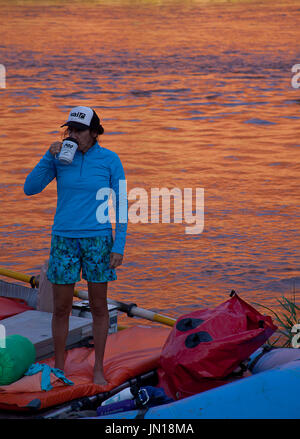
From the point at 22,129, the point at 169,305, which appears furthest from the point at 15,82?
the point at 169,305

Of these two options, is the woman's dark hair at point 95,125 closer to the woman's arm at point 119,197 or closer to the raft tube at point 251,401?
the woman's arm at point 119,197

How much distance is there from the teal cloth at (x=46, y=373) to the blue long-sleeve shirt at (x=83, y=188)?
0.87 metres

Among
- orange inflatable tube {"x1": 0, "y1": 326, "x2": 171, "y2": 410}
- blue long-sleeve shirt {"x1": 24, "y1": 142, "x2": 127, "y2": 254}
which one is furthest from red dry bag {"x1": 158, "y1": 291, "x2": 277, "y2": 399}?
blue long-sleeve shirt {"x1": 24, "y1": 142, "x2": 127, "y2": 254}

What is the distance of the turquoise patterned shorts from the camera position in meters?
4.72

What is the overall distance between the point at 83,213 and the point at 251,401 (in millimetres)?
1545

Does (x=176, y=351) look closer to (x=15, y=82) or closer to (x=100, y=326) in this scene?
(x=100, y=326)

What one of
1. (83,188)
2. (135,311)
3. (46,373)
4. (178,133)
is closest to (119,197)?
(83,188)

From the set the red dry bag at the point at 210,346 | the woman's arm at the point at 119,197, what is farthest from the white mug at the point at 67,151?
the red dry bag at the point at 210,346

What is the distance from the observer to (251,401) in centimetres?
391

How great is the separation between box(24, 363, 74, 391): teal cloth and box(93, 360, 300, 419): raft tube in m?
0.88

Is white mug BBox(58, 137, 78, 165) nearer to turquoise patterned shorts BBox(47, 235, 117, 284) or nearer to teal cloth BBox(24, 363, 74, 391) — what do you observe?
turquoise patterned shorts BBox(47, 235, 117, 284)

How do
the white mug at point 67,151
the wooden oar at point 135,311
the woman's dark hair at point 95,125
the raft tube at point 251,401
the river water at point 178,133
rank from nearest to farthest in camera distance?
the raft tube at point 251,401 < the white mug at point 67,151 < the woman's dark hair at point 95,125 < the wooden oar at point 135,311 < the river water at point 178,133

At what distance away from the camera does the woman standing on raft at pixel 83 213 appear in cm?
471

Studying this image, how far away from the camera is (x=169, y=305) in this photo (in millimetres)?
8109
